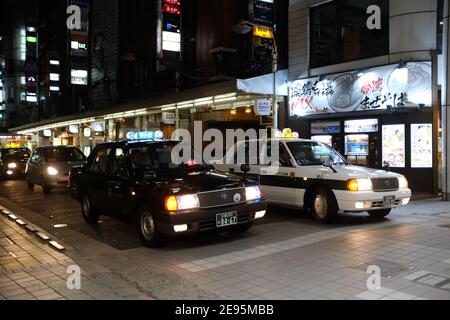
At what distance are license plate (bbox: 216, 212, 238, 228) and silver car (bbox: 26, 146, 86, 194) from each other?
9.56 metres

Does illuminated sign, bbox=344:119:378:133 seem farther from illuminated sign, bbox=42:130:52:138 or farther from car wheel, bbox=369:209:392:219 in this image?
illuminated sign, bbox=42:130:52:138

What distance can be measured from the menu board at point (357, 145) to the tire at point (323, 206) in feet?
20.3

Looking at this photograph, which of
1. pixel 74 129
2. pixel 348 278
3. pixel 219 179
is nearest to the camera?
pixel 348 278

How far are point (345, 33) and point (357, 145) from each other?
4.10 metres

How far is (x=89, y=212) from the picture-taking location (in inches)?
375

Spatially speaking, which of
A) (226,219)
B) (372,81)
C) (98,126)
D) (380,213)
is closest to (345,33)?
(372,81)

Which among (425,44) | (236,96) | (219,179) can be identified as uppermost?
(425,44)

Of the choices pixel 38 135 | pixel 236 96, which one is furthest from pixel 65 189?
pixel 38 135

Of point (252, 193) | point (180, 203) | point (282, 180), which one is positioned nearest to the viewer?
point (180, 203)

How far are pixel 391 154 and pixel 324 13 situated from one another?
6187 mm

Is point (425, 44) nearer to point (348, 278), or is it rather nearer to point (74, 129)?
point (348, 278)

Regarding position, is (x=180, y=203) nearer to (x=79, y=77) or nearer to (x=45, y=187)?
(x=45, y=187)

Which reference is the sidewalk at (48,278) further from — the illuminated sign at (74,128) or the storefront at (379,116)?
the illuminated sign at (74,128)

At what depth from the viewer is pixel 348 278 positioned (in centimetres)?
543
